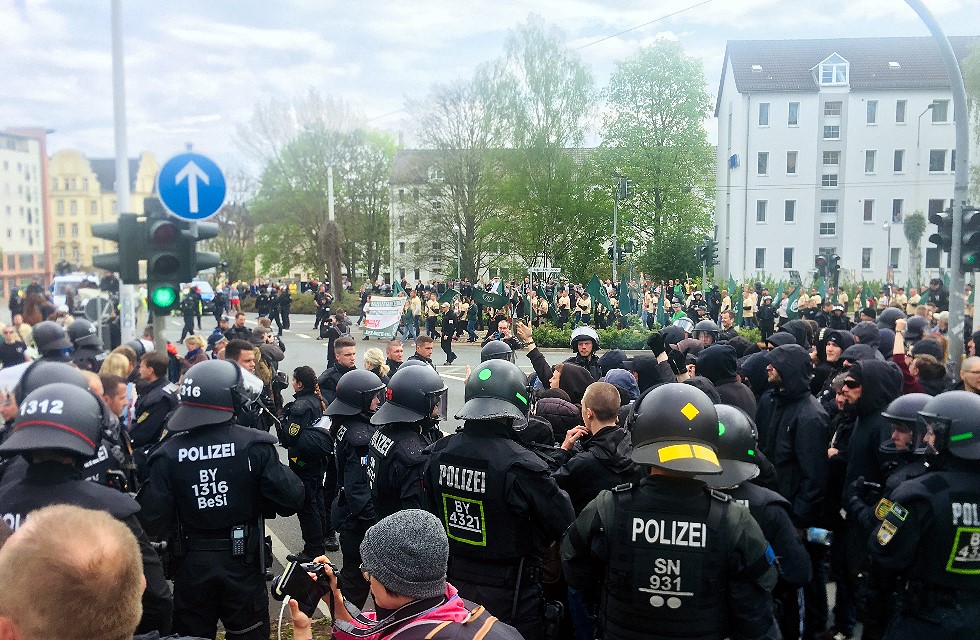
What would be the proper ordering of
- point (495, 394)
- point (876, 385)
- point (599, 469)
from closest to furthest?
point (495, 394) → point (599, 469) → point (876, 385)

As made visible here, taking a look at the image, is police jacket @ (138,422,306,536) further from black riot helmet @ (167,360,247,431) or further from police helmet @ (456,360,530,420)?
police helmet @ (456,360,530,420)

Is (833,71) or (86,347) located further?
(833,71)

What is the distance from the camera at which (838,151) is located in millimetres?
56062

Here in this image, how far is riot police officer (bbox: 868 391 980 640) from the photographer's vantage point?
3607mm

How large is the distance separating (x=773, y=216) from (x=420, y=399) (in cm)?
5516

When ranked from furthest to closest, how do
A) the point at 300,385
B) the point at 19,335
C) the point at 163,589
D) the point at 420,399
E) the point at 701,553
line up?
the point at 19,335 → the point at 300,385 → the point at 420,399 → the point at 163,589 → the point at 701,553

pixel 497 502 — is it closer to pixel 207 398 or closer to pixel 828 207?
pixel 207 398

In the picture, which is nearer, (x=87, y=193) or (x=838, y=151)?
(x=838, y=151)

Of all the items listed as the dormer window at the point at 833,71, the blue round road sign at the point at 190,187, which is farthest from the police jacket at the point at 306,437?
the dormer window at the point at 833,71

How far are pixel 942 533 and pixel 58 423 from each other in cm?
397

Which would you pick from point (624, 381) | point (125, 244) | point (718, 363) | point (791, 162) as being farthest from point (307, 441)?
point (791, 162)

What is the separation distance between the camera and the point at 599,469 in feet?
14.8

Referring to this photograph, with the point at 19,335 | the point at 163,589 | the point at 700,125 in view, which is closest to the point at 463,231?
the point at 700,125

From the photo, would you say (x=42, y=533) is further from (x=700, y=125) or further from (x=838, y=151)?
(x=838, y=151)
